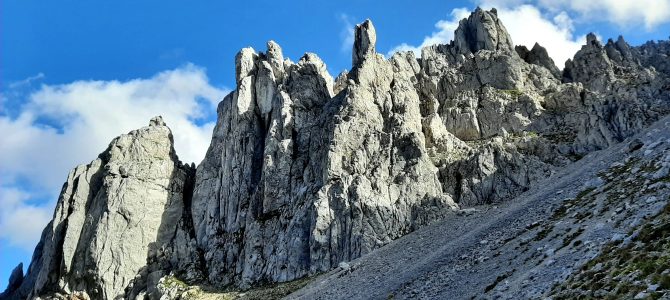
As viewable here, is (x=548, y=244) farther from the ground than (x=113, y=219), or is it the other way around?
(x=113, y=219)

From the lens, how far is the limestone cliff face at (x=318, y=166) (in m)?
87.7

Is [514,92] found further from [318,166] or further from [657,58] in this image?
[657,58]

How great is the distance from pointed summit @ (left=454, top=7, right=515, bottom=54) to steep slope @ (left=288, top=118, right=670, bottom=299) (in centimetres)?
9353

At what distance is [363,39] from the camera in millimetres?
124938

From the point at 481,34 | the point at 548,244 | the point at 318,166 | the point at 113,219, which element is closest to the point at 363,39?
the point at 318,166

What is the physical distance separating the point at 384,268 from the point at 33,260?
324 feet

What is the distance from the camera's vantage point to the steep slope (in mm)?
26859

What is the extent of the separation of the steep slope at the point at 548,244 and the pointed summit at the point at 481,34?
9353cm

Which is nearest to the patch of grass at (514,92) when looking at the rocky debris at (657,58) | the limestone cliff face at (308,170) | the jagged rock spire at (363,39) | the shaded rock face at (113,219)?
the limestone cliff face at (308,170)

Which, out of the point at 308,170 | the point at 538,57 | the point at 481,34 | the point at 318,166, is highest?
the point at 481,34

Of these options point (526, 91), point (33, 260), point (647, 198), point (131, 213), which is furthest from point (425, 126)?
point (33, 260)

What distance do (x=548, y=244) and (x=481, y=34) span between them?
12372 cm

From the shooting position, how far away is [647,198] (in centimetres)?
3111

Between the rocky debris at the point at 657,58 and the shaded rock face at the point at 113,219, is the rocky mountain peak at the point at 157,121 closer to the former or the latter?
the shaded rock face at the point at 113,219
